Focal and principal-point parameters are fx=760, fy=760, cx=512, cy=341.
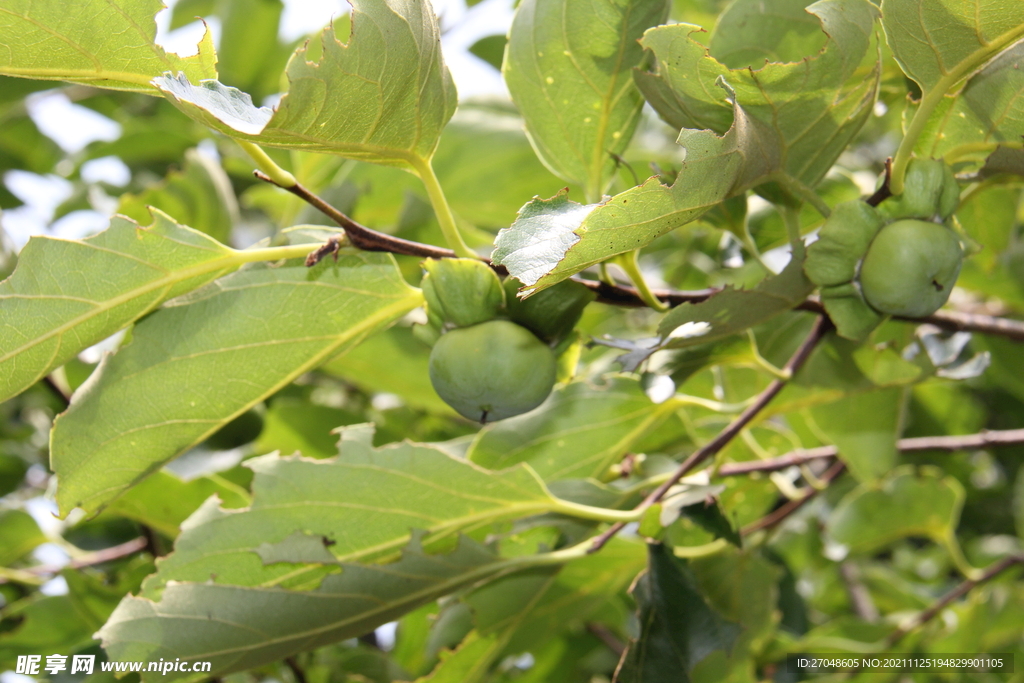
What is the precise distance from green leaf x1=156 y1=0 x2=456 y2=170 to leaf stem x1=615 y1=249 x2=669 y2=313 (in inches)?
8.8

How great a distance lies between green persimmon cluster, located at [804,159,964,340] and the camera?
25.5 inches

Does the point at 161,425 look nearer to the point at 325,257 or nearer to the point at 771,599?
the point at 325,257

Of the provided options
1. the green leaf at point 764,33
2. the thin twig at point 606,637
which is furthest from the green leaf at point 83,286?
the thin twig at point 606,637

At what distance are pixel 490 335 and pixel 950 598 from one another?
1.38 m

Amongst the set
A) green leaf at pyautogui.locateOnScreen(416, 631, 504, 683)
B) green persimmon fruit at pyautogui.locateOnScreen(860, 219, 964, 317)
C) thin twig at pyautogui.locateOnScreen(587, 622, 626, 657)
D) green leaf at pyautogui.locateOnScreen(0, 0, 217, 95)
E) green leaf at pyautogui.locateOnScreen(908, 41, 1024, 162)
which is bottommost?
thin twig at pyautogui.locateOnScreen(587, 622, 626, 657)

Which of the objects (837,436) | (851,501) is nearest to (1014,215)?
(837,436)

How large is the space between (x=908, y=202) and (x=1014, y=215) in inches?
25.7

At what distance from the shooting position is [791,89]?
63cm

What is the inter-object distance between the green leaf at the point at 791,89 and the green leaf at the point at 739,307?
10cm

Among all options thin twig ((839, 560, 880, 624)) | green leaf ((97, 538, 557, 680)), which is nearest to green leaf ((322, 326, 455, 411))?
green leaf ((97, 538, 557, 680))

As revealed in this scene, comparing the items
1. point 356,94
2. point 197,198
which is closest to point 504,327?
point 356,94

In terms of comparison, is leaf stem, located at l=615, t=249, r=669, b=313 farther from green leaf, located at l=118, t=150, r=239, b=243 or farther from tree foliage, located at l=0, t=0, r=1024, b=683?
green leaf, located at l=118, t=150, r=239, b=243

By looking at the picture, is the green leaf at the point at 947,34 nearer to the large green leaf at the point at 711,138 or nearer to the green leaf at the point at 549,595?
the large green leaf at the point at 711,138

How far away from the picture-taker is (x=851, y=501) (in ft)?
4.95
